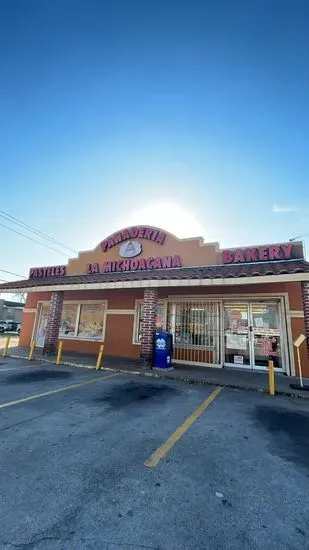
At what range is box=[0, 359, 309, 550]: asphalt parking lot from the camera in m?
2.33

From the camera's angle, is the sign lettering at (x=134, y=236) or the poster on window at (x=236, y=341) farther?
the sign lettering at (x=134, y=236)

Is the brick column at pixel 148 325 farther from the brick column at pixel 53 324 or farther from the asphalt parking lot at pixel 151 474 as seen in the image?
the brick column at pixel 53 324

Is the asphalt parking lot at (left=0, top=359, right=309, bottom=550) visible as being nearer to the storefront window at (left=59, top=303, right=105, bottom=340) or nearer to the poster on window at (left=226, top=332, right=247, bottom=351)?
the poster on window at (left=226, top=332, right=247, bottom=351)

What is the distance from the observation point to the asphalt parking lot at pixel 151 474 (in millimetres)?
2332

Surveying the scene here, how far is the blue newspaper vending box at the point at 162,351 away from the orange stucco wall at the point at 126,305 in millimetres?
3046

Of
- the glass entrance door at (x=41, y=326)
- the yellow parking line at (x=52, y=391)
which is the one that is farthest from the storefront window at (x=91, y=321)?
the yellow parking line at (x=52, y=391)

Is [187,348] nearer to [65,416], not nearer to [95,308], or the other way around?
[95,308]

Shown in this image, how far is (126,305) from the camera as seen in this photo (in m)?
14.6

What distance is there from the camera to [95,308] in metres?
15.7

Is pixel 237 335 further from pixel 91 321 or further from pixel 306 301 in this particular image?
pixel 91 321

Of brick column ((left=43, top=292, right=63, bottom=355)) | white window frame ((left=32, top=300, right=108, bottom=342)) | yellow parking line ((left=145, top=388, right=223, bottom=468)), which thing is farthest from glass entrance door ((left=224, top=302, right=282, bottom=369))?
brick column ((left=43, top=292, right=63, bottom=355))

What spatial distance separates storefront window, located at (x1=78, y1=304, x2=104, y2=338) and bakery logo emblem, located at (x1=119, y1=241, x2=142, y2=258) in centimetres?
330

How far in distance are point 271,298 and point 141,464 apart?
9278 millimetres

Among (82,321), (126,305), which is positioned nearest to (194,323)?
(126,305)
